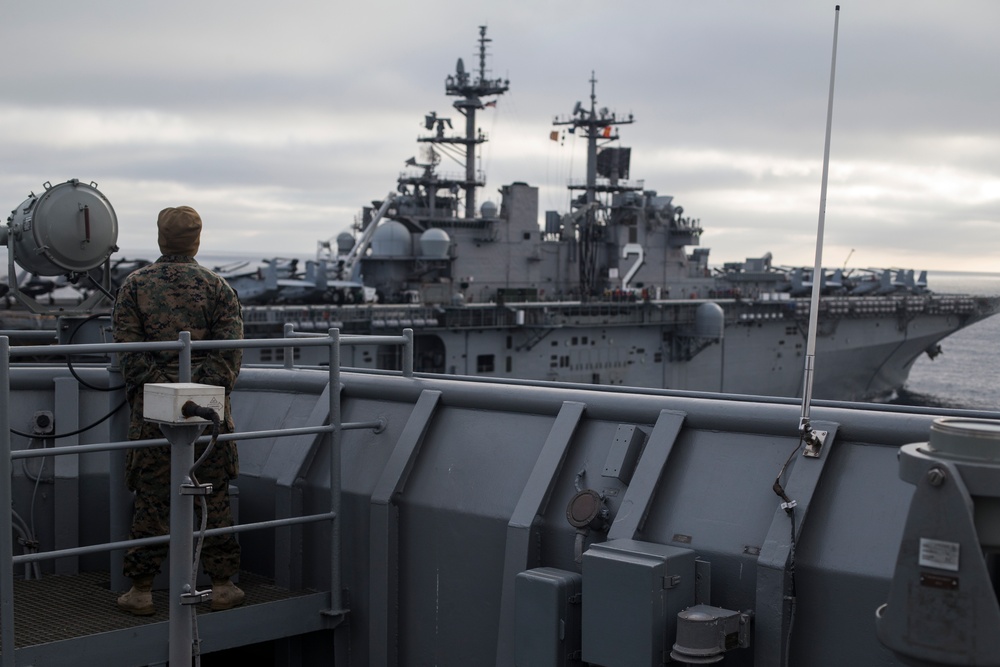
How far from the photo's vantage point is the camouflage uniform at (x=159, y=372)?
4.22m

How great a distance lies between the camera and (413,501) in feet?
14.8

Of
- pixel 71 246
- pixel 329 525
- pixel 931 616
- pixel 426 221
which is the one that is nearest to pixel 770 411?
pixel 931 616

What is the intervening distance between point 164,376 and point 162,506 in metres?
0.55

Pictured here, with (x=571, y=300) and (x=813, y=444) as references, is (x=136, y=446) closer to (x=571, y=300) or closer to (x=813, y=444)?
(x=813, y=444)

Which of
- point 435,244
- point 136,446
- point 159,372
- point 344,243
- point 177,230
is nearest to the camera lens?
point 136,446

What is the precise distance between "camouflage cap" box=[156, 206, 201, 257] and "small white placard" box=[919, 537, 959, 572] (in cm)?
329

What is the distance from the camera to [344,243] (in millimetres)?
45875

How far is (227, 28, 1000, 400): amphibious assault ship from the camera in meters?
35.6

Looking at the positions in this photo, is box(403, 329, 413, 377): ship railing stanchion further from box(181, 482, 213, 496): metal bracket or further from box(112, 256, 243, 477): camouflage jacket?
box(181, 482, 213, 496): metal bracket

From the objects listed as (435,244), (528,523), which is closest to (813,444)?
(528,523)

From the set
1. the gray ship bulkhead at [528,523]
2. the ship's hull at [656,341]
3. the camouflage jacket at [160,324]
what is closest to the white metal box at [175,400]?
the camouflage jacket at [160,324]

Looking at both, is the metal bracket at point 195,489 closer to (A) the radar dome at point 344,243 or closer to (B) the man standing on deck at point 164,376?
(B) the man standing on deck at point 164,376

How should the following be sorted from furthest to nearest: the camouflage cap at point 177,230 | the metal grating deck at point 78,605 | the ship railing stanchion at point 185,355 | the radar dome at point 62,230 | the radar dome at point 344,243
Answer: the radar dome at point 344,243 → the radar dome at point 62,230 → the camouflage cap at point 177,230 → the metal grating deck at point 78,605 → the ship railing stanchion at point 185,355

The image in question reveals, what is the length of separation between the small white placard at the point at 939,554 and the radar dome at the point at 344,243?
4456 cm
